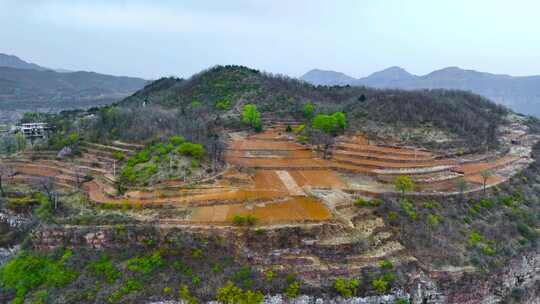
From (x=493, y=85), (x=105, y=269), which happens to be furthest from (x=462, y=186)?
(x=493, y=85)

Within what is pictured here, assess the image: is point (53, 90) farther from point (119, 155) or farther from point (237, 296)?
point (237, 296)

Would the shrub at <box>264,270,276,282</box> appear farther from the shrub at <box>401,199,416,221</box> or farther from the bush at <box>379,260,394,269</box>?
the shrub at <box>401,199,416,221</box>

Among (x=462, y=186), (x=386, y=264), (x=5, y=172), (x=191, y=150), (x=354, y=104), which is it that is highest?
(x=354, y=104)

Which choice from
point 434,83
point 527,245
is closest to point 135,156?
point 527,245

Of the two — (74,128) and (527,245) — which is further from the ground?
(74,128)

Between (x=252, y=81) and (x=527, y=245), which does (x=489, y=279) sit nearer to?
(x=527, y=245)

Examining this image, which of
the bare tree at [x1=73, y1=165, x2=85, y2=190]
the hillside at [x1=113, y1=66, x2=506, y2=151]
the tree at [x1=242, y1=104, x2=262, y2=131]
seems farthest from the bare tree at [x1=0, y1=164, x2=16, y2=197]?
the tree at [x1=242, y1=104, x2=262, y2=131]
